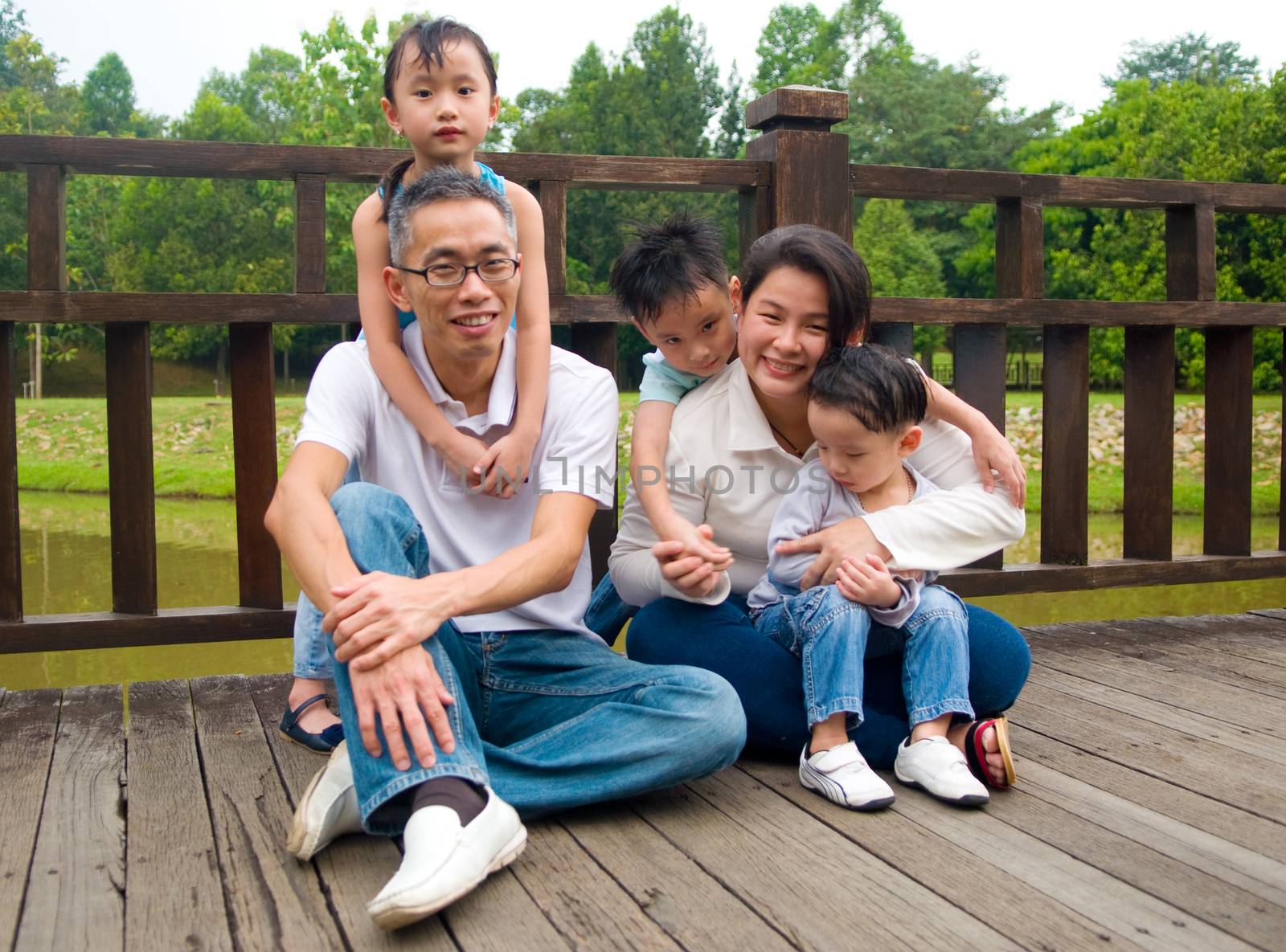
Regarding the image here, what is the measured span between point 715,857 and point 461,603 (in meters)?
0.54

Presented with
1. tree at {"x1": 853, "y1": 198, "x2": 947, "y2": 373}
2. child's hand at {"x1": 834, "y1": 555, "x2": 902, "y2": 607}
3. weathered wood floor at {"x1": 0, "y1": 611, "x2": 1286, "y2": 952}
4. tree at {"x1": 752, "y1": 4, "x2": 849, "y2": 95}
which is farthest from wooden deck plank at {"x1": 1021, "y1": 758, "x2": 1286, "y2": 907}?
tree at {"x1": 752, "y1": 4, "x2": 849, "y2": 95}

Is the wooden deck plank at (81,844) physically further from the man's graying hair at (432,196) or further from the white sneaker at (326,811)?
the man's graying hair at (432,196)

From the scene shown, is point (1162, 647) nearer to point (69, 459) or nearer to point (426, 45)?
point (426, 45)

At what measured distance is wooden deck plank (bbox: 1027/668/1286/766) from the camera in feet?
7.79

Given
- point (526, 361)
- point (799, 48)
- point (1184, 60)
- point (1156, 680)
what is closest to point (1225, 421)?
point (1156, 680)

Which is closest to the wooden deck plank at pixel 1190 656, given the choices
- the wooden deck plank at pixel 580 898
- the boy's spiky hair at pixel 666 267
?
the boy's spiky hair at pixel 666 267

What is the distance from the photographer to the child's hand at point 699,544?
2166 millimetres

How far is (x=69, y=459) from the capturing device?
1838 centimetres

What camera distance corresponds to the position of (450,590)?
6.12ft

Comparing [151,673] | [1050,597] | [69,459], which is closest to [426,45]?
[151,673]

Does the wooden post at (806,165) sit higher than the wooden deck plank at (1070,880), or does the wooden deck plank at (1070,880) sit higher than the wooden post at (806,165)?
the wooden post at (806,165)

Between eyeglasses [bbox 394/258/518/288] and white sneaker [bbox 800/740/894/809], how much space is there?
101 cm

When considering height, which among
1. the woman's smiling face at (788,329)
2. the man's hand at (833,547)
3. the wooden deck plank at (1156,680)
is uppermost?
the woman's smiling face at (788,329)

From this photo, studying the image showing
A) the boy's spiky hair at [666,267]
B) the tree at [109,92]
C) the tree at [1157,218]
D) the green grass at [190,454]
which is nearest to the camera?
the boy's spiky hair at [666,267]
